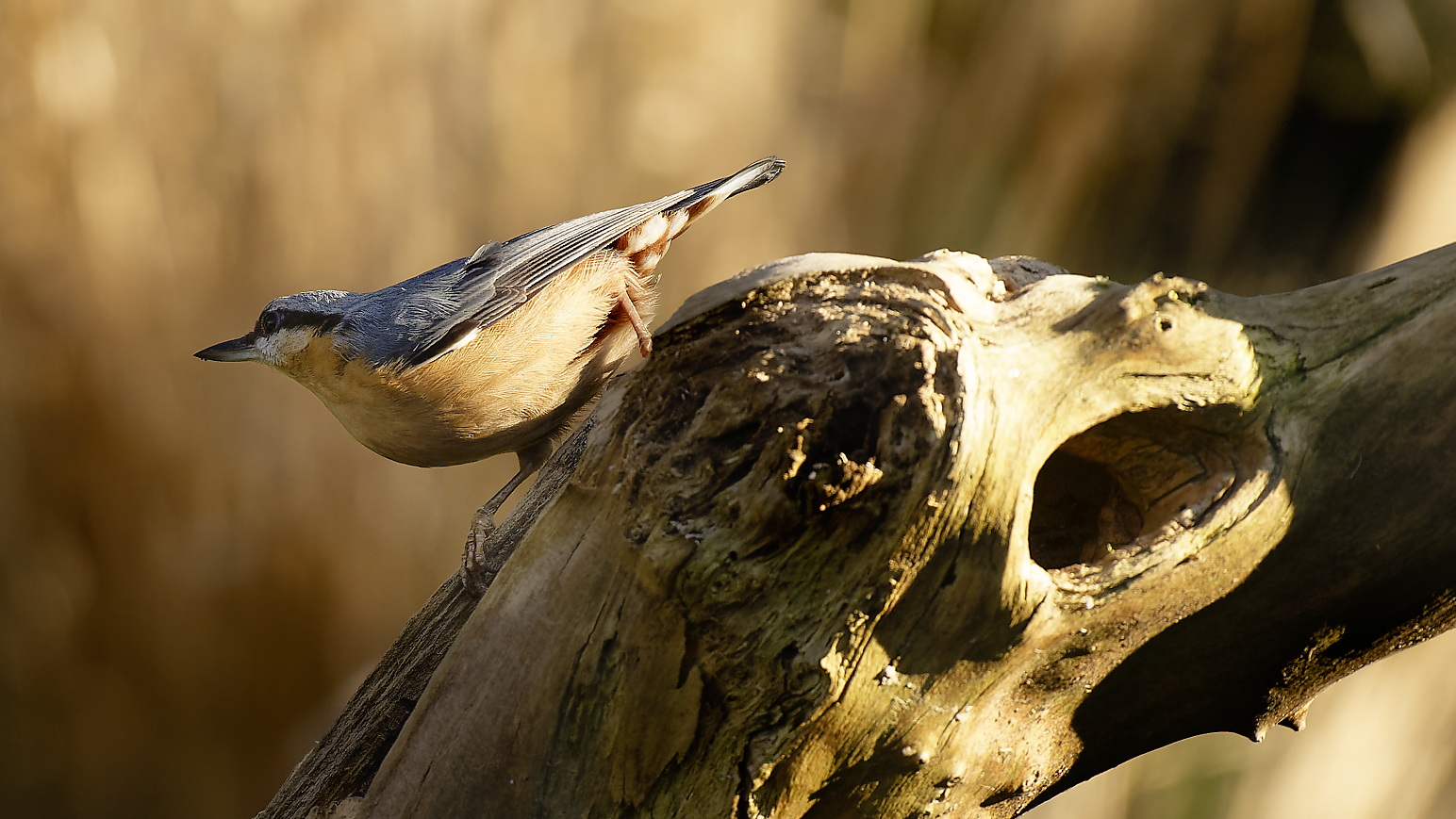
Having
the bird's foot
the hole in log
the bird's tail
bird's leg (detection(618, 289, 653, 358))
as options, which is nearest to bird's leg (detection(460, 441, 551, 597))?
the bird's foot

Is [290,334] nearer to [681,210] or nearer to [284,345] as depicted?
[284,345]

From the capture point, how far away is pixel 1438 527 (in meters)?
1.21

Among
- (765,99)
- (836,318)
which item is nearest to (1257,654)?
(836,318)

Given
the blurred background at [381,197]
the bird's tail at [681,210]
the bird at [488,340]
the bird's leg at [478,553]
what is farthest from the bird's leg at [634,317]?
the blurred background at [381,197]

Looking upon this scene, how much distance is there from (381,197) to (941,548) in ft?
7.24

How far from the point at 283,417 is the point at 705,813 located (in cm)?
211

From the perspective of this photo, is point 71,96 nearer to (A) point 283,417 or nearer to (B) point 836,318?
(A) point 283,417

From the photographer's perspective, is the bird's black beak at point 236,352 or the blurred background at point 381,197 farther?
the blurred background at point 381,197

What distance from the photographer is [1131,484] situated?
1.34 meters

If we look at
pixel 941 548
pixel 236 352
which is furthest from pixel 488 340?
pixel 941 548

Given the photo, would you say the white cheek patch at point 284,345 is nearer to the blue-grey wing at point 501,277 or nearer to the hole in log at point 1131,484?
the blue-grey wing at point 501,277

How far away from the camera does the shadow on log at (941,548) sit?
3.88 feet

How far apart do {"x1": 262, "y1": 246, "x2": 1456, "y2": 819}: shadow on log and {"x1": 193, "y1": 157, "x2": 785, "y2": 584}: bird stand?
421 mm

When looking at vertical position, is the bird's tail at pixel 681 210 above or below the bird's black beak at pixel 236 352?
below
